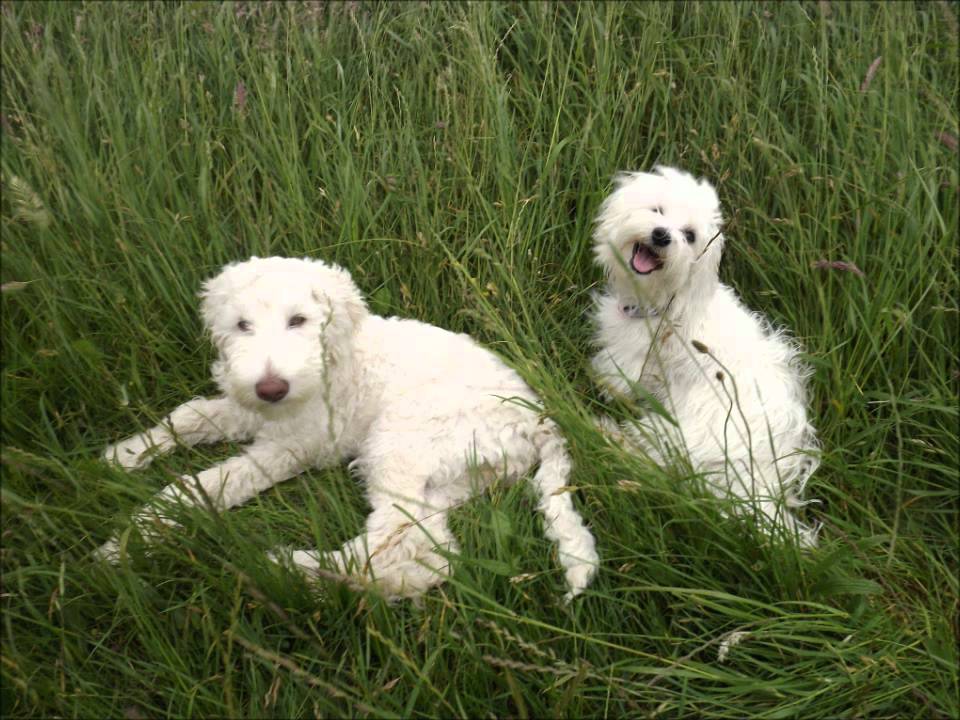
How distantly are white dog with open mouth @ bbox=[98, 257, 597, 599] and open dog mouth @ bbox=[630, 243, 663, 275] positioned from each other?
64 centimetres

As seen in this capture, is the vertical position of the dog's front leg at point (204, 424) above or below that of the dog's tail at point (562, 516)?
below

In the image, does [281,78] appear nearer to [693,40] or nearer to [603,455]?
[693,40]

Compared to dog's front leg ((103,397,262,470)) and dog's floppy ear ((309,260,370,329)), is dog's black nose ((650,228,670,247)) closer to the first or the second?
dog's floppy ear ((309,260,370,329))

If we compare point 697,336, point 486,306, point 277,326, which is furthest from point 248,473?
point 697,336

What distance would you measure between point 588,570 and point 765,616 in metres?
0.53

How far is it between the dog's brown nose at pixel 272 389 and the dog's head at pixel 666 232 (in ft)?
4.22

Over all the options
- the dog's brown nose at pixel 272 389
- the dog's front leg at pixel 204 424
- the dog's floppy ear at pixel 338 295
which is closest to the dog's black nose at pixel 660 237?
the dog's floppy ear at pixel 338 295

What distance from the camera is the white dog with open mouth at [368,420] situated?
8.46 feet

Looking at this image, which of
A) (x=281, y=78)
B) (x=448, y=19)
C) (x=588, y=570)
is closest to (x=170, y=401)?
(x=281, y=78)

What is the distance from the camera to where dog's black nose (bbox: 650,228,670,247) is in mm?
3113

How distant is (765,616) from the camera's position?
94.3 inches

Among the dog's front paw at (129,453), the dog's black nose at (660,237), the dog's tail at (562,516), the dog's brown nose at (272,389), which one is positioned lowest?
the dog's front paw at (129,453)

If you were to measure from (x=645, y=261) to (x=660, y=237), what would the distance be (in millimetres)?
123

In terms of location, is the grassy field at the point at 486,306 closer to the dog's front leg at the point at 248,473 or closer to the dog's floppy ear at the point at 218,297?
the dog's front leg at the point at 248,473
